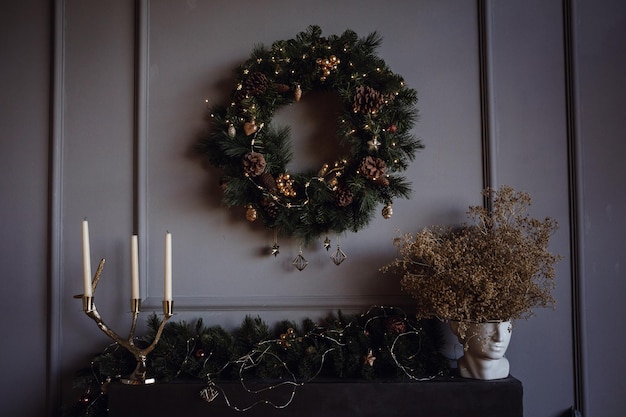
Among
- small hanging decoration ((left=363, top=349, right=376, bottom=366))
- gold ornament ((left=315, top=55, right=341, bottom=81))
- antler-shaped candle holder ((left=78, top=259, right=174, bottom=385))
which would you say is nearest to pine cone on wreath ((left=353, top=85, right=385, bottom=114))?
gold ornament ((left=315, top=55, right=341, bottom=81))

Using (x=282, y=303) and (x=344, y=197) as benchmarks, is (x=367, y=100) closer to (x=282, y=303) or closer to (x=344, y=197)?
(x=344, y=197)

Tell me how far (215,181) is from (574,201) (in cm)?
128

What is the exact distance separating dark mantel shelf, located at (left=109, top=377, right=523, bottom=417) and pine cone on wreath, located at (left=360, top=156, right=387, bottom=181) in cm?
64

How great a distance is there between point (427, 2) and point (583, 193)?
0.89 m

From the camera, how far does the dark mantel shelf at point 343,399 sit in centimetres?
142

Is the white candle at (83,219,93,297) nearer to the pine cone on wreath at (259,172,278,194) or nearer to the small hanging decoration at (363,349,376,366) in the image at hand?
the pine cone on wreath at (259,172,278,194)

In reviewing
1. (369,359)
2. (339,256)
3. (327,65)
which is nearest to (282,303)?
(339,256)

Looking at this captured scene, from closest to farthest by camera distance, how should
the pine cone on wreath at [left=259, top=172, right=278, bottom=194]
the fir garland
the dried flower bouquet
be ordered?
1. the dried flower bouquet
2. the fir garland
3. the pine cone on wreath at [left=259, top=172, right=278, bottom=194]

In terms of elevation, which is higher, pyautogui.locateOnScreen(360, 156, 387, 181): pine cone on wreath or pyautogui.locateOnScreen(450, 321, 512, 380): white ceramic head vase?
pyautogui.locateOnScreen(360, 156, 387, 181): pine cone on wreath

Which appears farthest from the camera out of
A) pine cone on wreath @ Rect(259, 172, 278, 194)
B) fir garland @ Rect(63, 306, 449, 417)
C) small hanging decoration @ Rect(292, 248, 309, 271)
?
small hanging decoration @ Rect(292, 248, 309, 271)

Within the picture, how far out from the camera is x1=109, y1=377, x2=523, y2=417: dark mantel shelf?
142cm

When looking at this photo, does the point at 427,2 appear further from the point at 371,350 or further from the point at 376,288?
the point at 371,350

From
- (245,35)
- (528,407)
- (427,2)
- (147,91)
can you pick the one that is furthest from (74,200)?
(528,407)

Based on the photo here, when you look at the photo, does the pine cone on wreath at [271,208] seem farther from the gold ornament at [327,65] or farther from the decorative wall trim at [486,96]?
the decorative wall trim at [486,96]
